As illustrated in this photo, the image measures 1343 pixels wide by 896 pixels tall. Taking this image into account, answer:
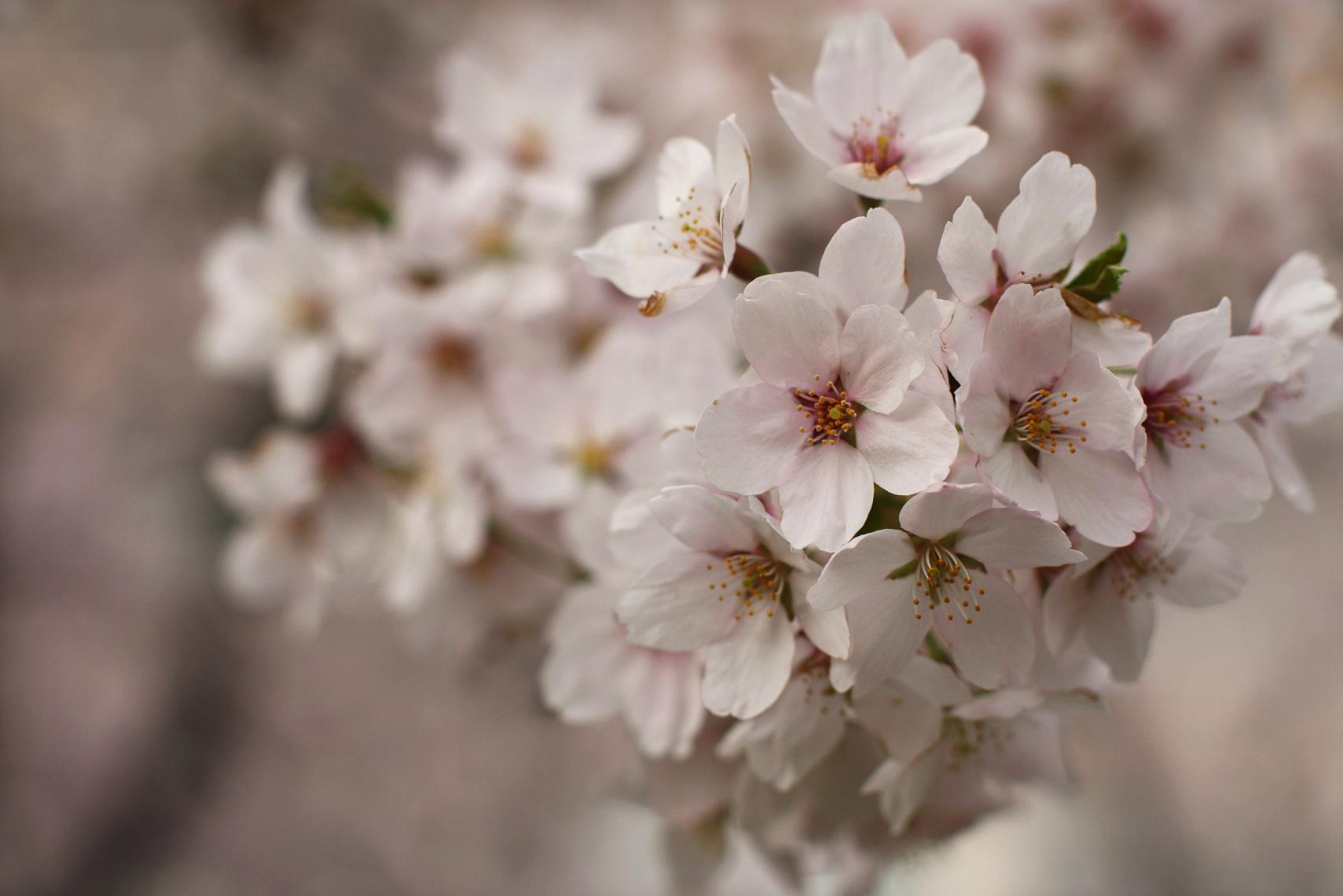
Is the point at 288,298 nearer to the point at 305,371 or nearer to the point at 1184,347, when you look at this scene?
the point at 305,371

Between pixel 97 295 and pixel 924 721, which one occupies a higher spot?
pixel 924 721

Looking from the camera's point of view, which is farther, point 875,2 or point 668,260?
point 875,2

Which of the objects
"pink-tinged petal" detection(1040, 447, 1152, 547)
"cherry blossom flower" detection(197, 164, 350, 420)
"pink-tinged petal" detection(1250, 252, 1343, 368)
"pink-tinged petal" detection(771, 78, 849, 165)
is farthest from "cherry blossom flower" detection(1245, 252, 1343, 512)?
"cherry blossom flower" detection(197, 164, 350, 420)

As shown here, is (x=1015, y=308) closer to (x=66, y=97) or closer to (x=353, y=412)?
(x=353, y=412)

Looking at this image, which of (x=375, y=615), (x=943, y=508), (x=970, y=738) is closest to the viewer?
(x=943, y=508)

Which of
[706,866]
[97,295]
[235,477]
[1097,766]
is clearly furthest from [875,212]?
[97,295]

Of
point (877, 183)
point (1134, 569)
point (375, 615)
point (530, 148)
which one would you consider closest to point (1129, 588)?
point (1134, 569)

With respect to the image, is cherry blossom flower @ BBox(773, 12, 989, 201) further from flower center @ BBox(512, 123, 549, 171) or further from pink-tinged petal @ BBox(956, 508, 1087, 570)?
flower center @ BBox(512, 123, 549, 171)
